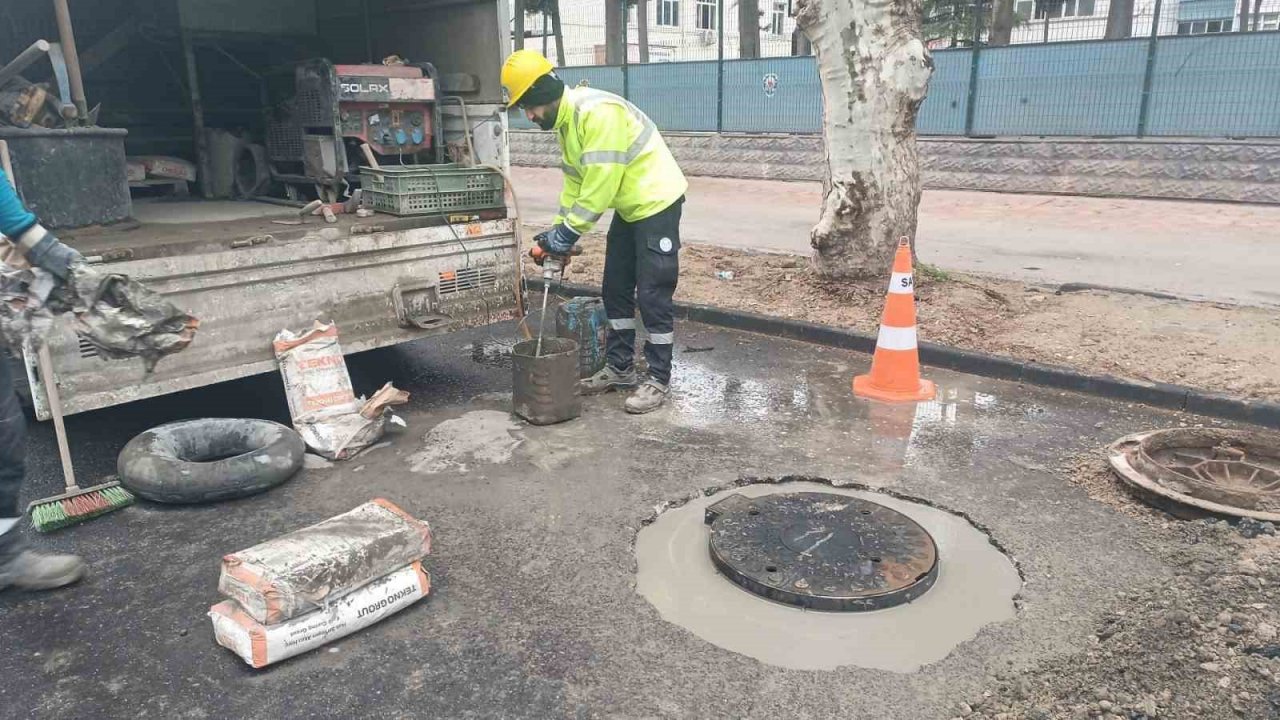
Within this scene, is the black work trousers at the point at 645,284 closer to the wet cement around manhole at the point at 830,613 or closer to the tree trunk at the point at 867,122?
the wet cement around manhole at the point at 830,613

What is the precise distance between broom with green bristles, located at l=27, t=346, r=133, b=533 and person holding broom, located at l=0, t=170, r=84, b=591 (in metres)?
0.42

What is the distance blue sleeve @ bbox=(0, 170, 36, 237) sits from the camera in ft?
9.17

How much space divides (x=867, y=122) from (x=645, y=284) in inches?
94.6

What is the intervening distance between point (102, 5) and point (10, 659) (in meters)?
5.27

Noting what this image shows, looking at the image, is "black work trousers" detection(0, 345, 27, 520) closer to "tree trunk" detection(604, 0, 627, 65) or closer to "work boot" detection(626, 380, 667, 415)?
"work boot" detection(626, 380, 667, 415)

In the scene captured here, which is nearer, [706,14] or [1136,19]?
[1136,19]

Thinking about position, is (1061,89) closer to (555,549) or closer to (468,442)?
(468,442)

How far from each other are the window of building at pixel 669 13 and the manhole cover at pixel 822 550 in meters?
29.3

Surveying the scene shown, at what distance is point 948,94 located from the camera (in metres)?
13.1

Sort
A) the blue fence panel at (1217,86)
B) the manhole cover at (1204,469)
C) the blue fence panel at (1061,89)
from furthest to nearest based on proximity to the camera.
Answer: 1. the blue fence panel at (1061,89)
2. the blue fence panel at (1217,86)
3. the manhole cover at (1204,469)

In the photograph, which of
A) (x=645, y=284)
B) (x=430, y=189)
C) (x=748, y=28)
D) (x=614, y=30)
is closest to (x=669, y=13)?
(x=614, y=30)

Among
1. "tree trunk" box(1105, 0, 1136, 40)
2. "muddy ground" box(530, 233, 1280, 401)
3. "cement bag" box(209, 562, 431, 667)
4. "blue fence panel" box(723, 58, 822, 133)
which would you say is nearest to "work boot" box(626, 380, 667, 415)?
"muddy ground" box(530, 233, 1280, 401)

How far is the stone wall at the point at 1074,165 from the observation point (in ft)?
35.7

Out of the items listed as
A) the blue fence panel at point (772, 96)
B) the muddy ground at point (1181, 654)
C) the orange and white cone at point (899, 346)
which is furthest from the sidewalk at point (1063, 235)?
the muddy ground at point (1181, 654)
